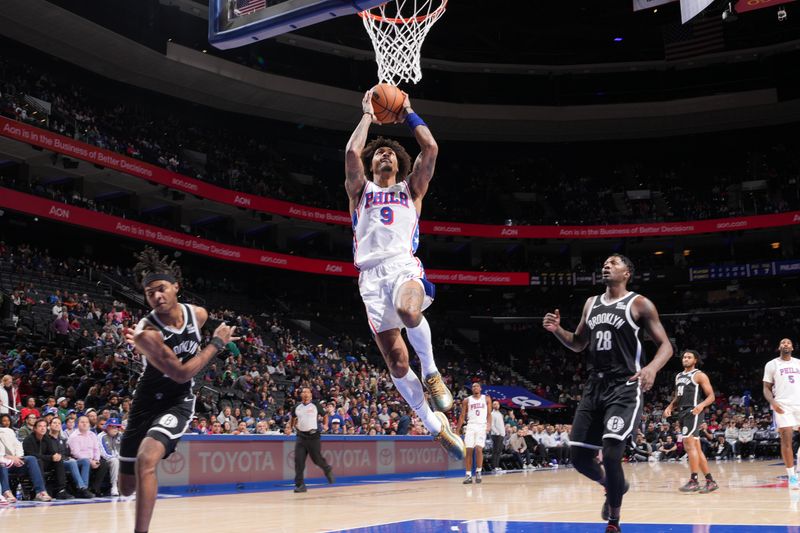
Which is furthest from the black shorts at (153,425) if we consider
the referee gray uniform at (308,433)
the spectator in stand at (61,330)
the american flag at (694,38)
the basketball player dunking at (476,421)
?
the american flag at (694,38)

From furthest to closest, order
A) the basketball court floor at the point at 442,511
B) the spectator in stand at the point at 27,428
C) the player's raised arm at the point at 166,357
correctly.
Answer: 1. the spectator in stand at the point at 27,428
2. the basketball court floor at the point at 442,511
3. the player's raised arm at the point at 166,357

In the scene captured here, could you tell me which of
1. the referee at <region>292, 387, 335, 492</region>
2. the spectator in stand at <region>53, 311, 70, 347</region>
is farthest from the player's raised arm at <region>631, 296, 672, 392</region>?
the spectator in stand at <region>53, 311, 70, 347</region>

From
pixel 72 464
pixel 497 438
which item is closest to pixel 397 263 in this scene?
pixel 72 464

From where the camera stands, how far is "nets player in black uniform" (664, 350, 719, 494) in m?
12.0

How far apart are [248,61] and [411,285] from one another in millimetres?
30874

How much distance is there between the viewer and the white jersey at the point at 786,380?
11.5 meters

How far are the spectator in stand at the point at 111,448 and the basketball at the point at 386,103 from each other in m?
9.08

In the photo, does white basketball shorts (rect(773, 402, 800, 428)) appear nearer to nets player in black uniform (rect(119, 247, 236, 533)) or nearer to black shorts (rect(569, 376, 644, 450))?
black shorts (rect(569, 376, 644, 450))

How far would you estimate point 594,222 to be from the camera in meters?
40.6

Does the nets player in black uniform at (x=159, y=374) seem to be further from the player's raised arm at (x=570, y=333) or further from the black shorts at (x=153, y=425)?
the player's raised arm at (x=570, y=333)

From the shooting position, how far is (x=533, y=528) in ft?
24.1

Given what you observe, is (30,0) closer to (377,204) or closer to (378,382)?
(378,382)

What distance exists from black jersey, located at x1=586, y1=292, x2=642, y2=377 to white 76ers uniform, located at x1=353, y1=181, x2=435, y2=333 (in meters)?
1.38

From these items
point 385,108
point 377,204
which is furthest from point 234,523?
point 385,108
